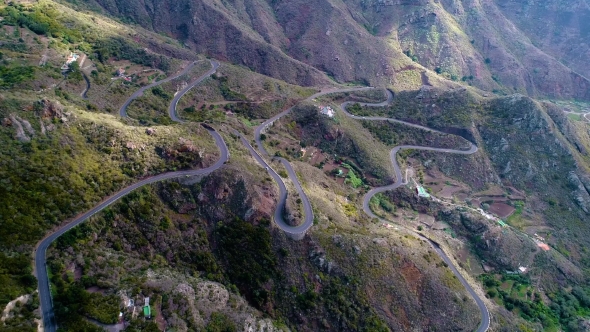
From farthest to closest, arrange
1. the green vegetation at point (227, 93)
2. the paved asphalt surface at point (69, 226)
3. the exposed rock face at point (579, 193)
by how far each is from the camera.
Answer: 1. the green vegetation at point (227, 93)
2. the exposed rock face at point (579, 193)
3. the paved asphalt surface at point (69, 226)

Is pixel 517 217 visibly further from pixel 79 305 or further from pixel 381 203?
pixel 79 305

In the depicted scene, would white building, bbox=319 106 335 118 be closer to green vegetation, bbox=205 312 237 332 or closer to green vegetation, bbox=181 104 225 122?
green vegetation, bbox=181 104 225 122

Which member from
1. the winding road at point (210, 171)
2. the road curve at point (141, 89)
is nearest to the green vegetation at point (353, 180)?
the winding road at point (210, 171)

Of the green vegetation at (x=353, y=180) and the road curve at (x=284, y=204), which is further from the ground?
the road curve at (x=284, y=204)

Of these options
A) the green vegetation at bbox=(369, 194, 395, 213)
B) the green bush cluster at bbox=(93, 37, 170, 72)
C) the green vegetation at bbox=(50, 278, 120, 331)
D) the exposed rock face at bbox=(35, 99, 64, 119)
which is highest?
the exposed rock face at bbox=(35, 99, 64, 119)

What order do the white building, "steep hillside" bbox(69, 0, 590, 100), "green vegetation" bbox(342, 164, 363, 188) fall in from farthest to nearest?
1. "steep hillside" bbox(69, 0, 590, 100)
2. the white building
3. "green vegetation" bbox(342, 164, 363, 188)

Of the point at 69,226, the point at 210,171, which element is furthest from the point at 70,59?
the point at 69,226

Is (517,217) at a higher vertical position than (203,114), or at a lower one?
lower

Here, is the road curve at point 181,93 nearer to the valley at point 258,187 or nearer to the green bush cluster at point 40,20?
the valley at point 258,187

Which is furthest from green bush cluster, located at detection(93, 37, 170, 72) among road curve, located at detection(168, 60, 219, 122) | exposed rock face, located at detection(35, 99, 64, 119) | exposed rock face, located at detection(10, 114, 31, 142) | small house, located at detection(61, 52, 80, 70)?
exposed rock face, located at detection(10, 114, 31, 142)

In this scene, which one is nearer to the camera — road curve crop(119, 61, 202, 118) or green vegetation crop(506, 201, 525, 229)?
road curve crop(119, 61, 202, 118)

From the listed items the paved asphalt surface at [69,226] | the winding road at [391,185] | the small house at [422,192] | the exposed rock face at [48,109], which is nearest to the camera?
the paved asphalt surface at [69,226]

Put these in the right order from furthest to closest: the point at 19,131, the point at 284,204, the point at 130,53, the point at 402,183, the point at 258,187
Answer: the point at 130,53 < the point at 402,183 < the point at 284,204 < the point at 258,187 < the point at 19,131
